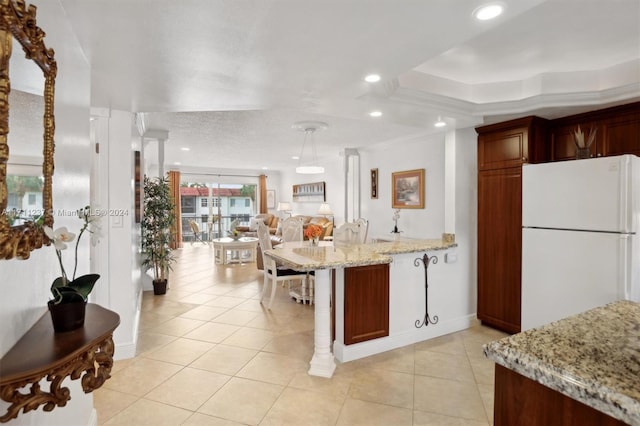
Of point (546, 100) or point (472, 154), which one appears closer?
point (546, 100)

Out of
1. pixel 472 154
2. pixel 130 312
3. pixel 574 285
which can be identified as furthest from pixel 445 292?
pixel 130 312

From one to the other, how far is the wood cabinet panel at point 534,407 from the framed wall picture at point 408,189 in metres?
4.40

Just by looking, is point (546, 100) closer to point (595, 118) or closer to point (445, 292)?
point (595, 118)

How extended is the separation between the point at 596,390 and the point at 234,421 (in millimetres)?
2008

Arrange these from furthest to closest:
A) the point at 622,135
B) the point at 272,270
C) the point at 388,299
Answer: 1. the point at 272,270
2. the point at 388,299
3. the point at 622,135

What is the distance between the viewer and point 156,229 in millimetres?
4863

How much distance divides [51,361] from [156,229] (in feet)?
14.0

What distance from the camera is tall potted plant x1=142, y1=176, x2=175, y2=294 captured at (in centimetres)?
480

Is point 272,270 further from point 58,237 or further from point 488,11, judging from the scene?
point 488,11

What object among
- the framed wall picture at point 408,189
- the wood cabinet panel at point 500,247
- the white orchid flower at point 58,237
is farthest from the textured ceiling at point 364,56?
the framed wall picture at point 408,189

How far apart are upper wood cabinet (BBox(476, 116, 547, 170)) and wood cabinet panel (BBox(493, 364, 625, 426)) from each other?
9.56 feet

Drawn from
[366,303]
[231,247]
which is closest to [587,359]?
[366,303]

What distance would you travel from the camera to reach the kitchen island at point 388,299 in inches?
107

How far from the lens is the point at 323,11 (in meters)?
1.58
